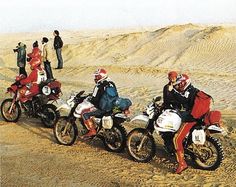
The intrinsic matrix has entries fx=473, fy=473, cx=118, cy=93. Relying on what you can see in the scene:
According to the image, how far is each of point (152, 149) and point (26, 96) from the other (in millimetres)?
4149

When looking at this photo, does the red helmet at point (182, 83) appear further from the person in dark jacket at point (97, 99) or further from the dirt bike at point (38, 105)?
the dirt bike at point (38, 105)

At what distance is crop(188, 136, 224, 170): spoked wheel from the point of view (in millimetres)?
7333

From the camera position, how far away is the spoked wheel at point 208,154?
24.1 ft

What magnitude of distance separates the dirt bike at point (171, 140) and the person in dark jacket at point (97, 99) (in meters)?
0.98

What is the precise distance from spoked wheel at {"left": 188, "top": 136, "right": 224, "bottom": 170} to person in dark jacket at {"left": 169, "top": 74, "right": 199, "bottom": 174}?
255 millimetres

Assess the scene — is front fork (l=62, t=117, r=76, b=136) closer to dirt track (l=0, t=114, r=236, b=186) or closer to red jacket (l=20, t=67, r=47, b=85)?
dirt track (l=0, t=114, r=236, b=186)

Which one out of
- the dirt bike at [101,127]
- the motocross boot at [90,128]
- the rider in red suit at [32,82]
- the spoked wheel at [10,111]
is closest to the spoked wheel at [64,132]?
the dirt bike at [101,127]

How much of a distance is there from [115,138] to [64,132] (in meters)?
1.16

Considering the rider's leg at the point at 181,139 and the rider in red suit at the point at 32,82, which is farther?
the rider in red suit at the point at 32,82

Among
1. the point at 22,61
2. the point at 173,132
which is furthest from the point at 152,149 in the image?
the point at 22,61

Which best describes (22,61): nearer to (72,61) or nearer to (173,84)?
(173,84)

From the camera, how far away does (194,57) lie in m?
28.8

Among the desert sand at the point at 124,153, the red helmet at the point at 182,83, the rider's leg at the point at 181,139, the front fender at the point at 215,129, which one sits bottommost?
the desert sand at the point at 124,153

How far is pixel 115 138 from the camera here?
862 centimetres
